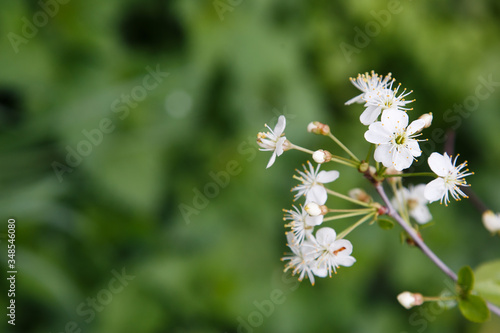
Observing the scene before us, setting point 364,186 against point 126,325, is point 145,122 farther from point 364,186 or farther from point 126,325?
point 364,186

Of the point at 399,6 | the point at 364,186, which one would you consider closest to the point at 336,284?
the point at 364,186

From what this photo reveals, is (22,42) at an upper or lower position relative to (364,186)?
upper

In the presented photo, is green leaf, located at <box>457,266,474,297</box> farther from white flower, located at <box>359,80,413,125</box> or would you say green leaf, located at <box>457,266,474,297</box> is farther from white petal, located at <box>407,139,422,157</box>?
white flower, located at <box>359,80,413,125</box>

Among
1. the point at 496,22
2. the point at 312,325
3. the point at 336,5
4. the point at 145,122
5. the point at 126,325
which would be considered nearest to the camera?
the point at 126,325

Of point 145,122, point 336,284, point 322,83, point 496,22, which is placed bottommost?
point 336,284

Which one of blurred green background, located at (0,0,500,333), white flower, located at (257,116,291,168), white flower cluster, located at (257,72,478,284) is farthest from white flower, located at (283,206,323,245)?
blurred green background, located at (0,0,500,333)

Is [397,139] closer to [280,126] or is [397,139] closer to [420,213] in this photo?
[280,126]
